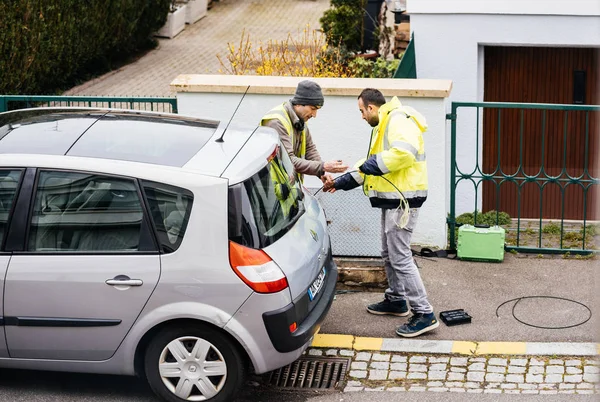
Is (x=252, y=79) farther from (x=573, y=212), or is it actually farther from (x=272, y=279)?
(x=573, y=212)

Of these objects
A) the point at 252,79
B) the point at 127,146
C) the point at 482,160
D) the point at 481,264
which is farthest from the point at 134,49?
the point at 127,146

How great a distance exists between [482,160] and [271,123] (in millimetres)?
6141

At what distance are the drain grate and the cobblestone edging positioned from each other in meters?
0.07

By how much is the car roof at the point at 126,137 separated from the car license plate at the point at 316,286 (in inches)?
37.6

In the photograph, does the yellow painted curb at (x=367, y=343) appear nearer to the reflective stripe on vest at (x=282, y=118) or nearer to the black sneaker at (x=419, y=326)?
the black sneaker at (x=419, y=326)

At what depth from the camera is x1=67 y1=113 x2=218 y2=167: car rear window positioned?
6.17 metres

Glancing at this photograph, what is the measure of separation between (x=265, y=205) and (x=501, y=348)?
81.3 inches

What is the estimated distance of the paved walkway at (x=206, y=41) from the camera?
18.4 metres

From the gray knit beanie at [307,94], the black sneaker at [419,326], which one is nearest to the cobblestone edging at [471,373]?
the black sneaker at [419,326]

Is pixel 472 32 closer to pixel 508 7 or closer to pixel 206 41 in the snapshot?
pixel 508 7

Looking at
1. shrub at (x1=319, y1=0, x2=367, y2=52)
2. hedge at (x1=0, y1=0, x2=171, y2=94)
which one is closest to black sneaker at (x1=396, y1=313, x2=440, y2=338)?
hedge at (x1=0, y1=0, x2=171, y2=94)

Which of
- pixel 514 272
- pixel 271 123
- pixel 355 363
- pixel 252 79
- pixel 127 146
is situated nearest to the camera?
pixel 127 146

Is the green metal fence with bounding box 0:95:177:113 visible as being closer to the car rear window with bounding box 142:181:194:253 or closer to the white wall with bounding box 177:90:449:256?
the white wall with bounding box 177:90:449:256

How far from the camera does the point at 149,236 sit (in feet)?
19.6
